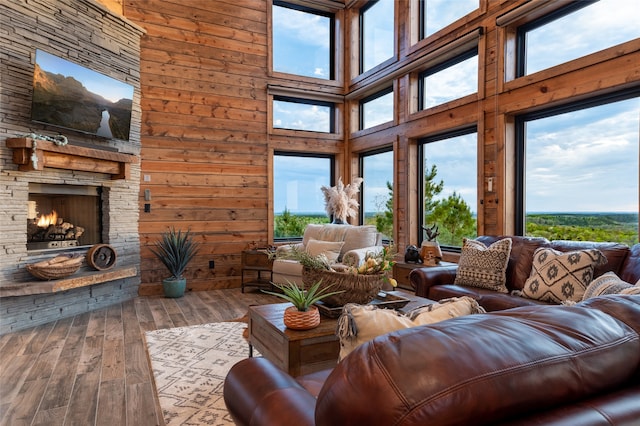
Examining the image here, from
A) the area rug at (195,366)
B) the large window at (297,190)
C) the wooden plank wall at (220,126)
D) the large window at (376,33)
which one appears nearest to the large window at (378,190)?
the wooden plank wall at (220,126)

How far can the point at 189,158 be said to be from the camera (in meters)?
5.73

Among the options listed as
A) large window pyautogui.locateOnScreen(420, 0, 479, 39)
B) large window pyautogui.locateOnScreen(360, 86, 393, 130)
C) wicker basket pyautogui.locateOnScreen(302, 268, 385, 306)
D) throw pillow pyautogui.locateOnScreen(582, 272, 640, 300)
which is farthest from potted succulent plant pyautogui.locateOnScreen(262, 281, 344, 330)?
large window pyautogui.locateOnScreen(360, 86, 393, 130)

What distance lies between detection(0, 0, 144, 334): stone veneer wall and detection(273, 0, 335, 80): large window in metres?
2.07

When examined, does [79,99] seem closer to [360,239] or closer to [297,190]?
[297,190]

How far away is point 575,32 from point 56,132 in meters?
5.20

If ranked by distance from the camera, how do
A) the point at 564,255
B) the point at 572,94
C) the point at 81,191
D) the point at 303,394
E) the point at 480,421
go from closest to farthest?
the point at 480,421, the point at 303,394, the point at 564,255, the point at 572,94, the point at 81,191

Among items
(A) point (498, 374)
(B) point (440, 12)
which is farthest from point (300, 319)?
(B) point (440, 12)

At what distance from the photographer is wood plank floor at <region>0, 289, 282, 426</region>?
230cm

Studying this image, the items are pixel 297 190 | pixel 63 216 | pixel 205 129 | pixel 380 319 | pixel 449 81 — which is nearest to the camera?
pixel 380 319

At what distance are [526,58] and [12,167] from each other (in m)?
5.17

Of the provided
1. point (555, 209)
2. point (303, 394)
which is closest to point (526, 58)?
point (555, 209)

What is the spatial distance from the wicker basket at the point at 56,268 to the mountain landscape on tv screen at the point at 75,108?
1.41 metres

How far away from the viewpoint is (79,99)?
4.41 meters

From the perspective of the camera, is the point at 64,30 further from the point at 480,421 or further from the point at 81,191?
the point at 480,421
